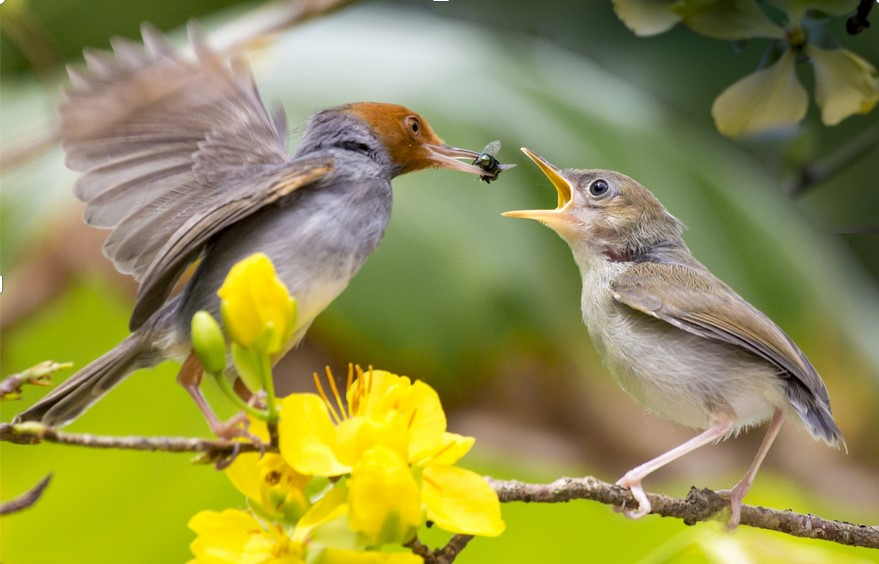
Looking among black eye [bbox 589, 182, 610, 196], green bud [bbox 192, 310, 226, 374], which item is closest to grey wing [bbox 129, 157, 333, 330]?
green bud [bbox 192, 310, 226, 374]

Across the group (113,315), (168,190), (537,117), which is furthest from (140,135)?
(537,117)

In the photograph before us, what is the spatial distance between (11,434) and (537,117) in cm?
122

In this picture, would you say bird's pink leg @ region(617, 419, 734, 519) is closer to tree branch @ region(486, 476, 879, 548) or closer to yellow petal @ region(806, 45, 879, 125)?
tree branch @ region(486, 476, 879, 548)

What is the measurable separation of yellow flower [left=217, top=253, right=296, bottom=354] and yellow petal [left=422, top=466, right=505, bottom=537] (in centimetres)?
11

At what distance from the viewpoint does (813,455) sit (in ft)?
4.85

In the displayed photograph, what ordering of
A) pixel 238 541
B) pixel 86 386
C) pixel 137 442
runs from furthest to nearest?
pixel 86 386, pixel 238 541, pixel 137 442

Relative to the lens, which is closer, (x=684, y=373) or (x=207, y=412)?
(x=207, y=412)

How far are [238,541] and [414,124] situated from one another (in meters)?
0.33

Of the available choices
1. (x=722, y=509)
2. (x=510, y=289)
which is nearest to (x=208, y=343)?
(x=722, y=509)

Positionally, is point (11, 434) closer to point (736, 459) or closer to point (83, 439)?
point (83, 439)

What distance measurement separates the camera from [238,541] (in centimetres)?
50

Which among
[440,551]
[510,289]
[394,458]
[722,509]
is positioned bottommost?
[510,289]

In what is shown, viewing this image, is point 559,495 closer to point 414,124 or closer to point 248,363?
point 248,363

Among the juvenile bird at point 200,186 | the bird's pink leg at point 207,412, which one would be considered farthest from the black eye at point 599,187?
the bird's pink leg at point 207,412
